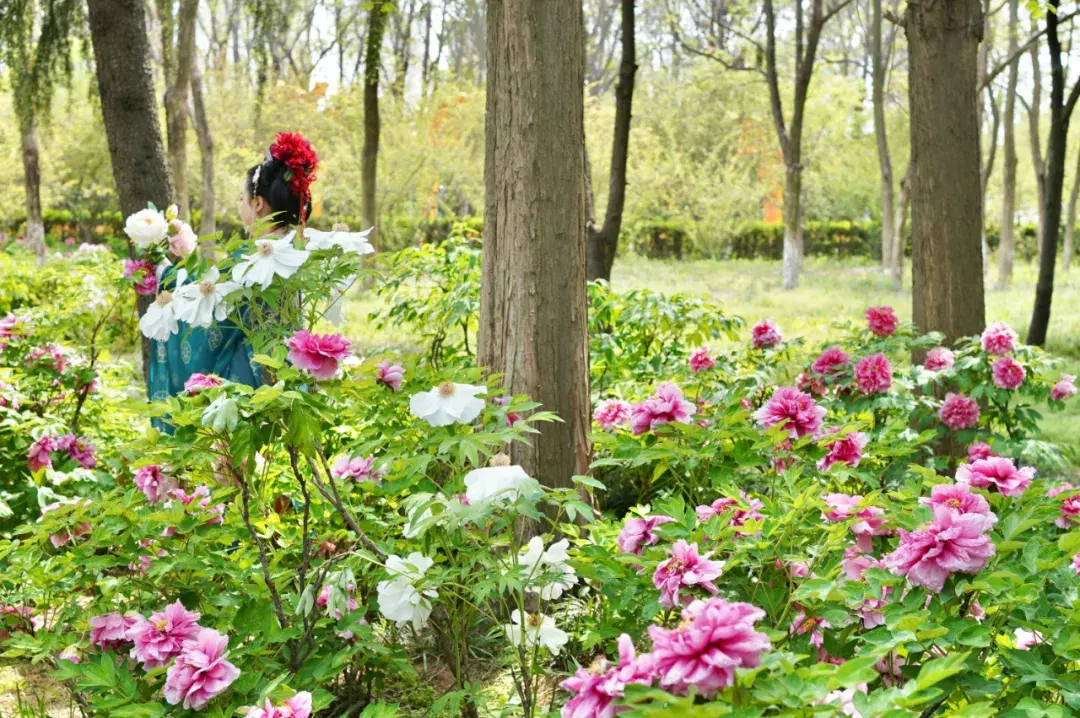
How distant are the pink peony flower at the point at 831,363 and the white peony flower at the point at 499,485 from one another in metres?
2.41

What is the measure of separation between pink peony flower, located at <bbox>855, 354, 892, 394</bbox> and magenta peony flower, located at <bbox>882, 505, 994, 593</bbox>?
225cm

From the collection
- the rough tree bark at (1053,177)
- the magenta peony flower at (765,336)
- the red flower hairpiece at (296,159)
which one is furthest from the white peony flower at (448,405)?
the rough tree bark at (1053,177)

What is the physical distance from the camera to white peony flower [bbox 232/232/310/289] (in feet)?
7.06

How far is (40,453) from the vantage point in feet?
11.7

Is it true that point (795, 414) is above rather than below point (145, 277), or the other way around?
below

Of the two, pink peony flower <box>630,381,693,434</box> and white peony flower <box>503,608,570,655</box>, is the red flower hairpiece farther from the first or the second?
white peony flower <box>503,608,570,655</box>

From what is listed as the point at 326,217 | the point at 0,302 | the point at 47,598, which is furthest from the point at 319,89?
the point at 47,598

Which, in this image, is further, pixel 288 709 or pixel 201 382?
pixel 201 382

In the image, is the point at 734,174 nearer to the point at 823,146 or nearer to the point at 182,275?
the point at 823,146

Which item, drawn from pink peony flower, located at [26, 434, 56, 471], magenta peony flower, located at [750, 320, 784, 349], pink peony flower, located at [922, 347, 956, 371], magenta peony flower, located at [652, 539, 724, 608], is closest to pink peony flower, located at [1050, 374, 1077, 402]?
pink peony flower, located at [922, 347, 956, 371]

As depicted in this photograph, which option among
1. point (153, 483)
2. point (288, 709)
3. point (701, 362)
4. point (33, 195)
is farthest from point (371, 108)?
point (288, 709)

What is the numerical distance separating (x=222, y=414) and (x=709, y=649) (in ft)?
3.15

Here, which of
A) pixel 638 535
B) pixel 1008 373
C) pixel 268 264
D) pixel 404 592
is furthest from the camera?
pixel 1008 373

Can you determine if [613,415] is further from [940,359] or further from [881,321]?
[940,359]
